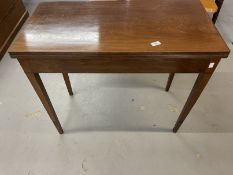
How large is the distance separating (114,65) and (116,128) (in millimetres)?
609

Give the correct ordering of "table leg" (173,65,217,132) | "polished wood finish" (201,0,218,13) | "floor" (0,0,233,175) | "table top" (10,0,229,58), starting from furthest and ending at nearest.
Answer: "polished wood finish" (201,0,218,13) < "floor" (0,0,233,175) < "table leg" (173,65,217,132) < "table top" (10,0,229,58)

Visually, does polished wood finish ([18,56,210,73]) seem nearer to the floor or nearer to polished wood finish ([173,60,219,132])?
polished wood finish ([173,60,219,132])

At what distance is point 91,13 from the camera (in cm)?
98

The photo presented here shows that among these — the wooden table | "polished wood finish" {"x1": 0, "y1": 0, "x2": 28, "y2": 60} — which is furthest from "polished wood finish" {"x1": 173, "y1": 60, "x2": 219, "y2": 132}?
"polished wood finish" {"x1": 0, "y1": 0, "x2": 28, "y2": 60}

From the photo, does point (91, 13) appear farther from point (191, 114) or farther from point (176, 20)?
point (191, 114)

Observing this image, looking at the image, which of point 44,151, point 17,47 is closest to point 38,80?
point 17,47

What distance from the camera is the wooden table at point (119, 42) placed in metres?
0.77

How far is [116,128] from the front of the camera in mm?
1323

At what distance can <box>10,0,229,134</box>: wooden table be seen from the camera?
0.77 m

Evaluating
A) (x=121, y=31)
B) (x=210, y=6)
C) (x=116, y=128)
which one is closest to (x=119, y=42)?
(x=121, y=31)

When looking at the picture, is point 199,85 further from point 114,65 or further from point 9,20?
point 9,20

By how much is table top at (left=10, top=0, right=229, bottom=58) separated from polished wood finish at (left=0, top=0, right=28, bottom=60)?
1.01 meters

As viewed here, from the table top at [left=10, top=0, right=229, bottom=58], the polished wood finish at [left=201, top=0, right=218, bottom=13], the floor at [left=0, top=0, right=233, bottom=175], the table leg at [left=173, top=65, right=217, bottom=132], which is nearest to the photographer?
the table top at [left=10, top=0, right=229, bottom=58]

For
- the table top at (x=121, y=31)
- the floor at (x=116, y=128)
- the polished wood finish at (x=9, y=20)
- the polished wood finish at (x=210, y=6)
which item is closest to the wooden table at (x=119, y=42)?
the table top at (x=121, y=31)
